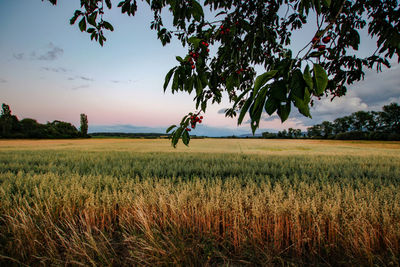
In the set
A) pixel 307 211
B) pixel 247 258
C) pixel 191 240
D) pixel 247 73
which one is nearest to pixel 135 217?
pixel 191 240

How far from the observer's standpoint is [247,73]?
2791mm

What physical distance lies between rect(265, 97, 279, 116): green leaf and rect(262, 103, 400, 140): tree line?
5717 centimetres

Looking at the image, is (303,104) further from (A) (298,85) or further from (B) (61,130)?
(B) (61,130)

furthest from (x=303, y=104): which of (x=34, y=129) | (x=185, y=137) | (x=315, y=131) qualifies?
(x=315, y=131)

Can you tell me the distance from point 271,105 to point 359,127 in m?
87.1

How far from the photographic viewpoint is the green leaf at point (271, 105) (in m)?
0.70

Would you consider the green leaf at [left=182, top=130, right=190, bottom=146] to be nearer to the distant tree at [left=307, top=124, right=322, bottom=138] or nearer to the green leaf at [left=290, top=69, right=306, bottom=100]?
the green leaf at [left=290, top=69, right=306, bottom=100]

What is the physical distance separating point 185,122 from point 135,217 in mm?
1610

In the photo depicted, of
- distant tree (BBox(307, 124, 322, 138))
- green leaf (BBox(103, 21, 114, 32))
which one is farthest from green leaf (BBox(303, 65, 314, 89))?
distant tree (BBox(307, 124, 322, 138))

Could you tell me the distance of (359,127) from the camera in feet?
204

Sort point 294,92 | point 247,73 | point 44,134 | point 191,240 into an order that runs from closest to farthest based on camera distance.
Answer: point 294,92, point 191,240, point 247,73, point 44,134

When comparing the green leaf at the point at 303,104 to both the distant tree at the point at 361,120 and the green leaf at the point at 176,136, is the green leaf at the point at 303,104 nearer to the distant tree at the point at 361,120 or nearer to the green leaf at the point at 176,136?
the green leaf at the point at 176,136

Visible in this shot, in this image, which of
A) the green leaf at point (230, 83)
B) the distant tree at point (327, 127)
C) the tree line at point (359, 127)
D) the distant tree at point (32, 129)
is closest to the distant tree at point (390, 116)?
the tree line at point (359, 127)

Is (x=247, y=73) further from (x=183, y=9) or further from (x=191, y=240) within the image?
(x=191, y=240)
